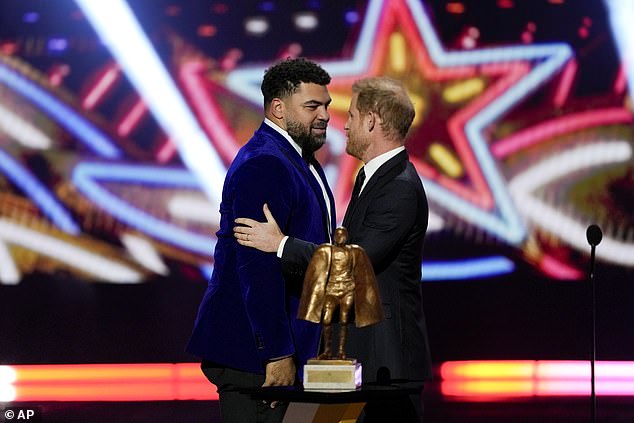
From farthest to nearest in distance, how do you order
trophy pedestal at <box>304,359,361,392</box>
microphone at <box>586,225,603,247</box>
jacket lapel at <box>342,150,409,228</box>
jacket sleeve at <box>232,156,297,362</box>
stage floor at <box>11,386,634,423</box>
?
stage floor at <box>11,386,634,423</box>
microphone at <box>586,225,603,247</box>
jacket lapel at <box>342,150,409,228</box>
jacket sleeve at <box>232,156,297,362</box>
trophy pedestal at <box>304,359,361,392</box>

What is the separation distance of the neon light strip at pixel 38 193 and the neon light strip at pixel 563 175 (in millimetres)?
2633

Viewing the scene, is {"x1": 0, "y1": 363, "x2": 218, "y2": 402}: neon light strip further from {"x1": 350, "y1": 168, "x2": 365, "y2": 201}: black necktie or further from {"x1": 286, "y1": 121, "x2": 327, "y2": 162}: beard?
{"x1": 286, "y1": 121, "x2": 327, "y2": 162}: beard

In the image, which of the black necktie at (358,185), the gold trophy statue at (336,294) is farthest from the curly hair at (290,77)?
the gold trophy statue at (336,294)

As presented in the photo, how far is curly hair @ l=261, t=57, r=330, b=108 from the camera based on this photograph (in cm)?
323

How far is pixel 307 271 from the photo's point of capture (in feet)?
9.24

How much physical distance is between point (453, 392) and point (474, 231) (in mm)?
1007

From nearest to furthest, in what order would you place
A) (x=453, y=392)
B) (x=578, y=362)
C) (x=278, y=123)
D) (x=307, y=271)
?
1. (x=307, y=271)
2. (x=278, y=123)
3. (x=453, y=392)
4. (x=578, y=362)

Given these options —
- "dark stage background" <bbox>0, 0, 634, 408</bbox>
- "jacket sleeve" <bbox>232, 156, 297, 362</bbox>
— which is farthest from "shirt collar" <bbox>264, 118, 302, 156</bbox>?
"dark stage background" <bbox>0, 0, 634, 408</bbox>

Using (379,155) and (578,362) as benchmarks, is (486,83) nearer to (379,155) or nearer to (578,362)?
(578,362)

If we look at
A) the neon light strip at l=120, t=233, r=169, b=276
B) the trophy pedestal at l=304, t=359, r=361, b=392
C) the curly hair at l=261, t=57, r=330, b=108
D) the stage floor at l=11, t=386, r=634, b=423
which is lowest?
the stage floor at l=11, t=386, r=634, b=423

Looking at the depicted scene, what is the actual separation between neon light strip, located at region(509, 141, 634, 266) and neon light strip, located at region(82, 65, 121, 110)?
2.45 meters

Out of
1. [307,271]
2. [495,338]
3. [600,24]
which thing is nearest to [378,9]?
[600,24]

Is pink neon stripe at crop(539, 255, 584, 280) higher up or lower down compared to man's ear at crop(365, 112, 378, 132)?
lower down

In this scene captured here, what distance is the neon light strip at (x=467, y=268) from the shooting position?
6.65 meters
